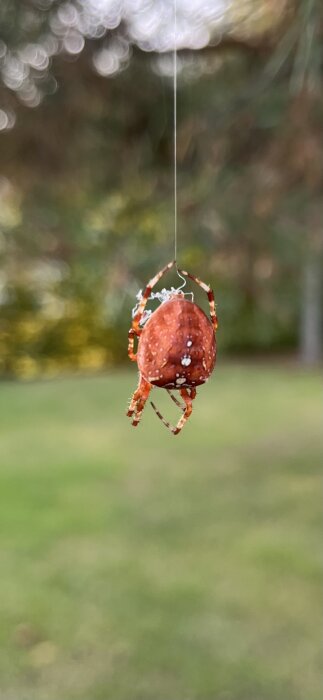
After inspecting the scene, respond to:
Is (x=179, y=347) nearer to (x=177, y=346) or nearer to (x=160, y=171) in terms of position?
(x=177, y=346)

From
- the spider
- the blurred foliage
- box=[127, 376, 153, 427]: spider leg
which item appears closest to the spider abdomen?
the spider

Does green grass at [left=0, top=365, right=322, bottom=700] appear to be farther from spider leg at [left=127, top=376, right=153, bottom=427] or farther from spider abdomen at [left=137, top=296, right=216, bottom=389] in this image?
spider abdomen at [left=137, top=296, right=216, bottom=389]

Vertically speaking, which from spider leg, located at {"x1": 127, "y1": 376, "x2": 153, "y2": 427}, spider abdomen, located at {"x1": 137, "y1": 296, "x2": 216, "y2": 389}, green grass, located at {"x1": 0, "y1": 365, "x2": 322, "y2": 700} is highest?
spider abdomen, located at {"x1": 137, "y1": 296, "x2": 216, "y2": 389}

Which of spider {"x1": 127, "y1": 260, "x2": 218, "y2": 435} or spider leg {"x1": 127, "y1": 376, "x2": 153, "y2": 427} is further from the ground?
spider {"x1": 127, "y1": 260, "x2": 218, "y2": 435}

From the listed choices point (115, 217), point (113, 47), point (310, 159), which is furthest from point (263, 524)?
point (113, 47)

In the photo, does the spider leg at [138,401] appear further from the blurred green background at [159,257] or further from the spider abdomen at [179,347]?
the blurred green background at [159,257]

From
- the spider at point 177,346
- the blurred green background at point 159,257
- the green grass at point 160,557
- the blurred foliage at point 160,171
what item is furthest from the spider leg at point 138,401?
the green grass at point 160,557

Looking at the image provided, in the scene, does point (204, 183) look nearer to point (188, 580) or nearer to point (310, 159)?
point (310, 159)
